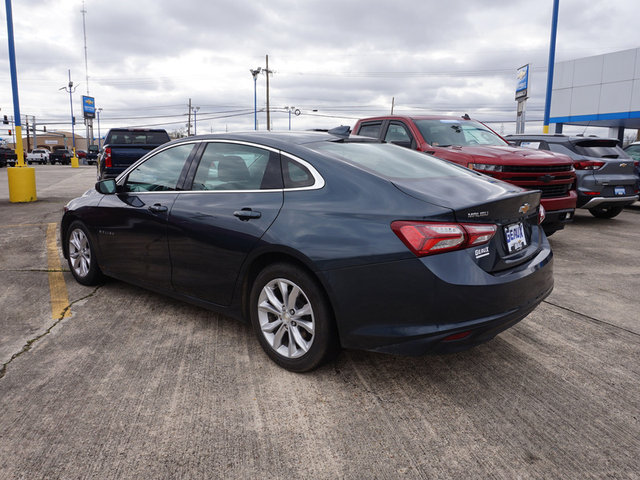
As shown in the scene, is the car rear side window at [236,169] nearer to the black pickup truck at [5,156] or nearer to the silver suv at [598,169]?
the silver suv at [598,169]

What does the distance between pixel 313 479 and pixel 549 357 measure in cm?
203

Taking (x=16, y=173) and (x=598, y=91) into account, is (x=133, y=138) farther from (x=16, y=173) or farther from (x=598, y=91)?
(x=598, y=91)

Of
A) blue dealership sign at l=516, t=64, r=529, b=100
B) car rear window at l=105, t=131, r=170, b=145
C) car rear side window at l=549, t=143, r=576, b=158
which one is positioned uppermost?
blue dealership sign at l=516, t=64, r=529, b=100

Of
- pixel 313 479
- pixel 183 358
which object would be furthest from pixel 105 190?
pixel 313 479

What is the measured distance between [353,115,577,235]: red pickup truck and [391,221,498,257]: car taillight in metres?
4.42

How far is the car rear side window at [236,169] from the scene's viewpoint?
3428mm

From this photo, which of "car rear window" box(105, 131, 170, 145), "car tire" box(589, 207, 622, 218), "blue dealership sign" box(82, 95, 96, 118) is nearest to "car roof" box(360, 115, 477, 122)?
"car tire" box(589, 207, 622, 218)

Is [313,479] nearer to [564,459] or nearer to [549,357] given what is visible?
[564,459]

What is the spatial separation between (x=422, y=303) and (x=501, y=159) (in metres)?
4.78

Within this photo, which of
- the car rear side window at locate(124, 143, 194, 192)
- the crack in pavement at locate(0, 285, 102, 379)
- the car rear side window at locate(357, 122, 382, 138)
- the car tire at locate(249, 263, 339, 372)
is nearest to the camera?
the car tire at locate(249, 263, 339, 372)

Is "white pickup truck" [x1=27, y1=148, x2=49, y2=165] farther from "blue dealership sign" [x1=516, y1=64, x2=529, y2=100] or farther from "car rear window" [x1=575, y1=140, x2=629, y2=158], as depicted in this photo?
"car rear window" [x1=575, y1=140, x2=629, y2=158]

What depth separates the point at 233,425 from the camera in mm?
2668

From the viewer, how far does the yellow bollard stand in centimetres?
1216

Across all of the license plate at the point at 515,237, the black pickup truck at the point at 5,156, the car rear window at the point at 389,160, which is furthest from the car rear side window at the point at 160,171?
the black pickup truck at the point at 5,156
